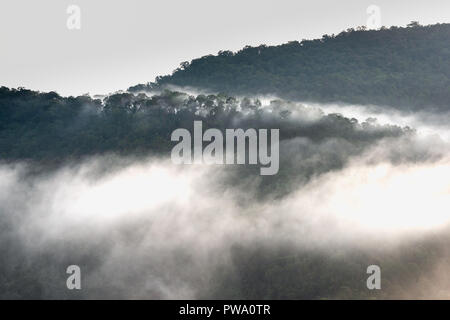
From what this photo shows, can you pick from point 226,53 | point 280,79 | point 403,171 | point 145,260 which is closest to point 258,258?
point 145,260

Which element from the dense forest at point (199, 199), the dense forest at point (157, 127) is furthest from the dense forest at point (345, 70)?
the dense forest at point (157, 127)

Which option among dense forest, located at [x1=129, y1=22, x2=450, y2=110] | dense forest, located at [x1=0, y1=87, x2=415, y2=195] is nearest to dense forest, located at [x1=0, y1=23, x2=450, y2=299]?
dense forest, located at [x1=0, y1=87, x2=415, y2=195]

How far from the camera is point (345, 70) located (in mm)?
95188

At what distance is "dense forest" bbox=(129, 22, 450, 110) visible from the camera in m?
88.4

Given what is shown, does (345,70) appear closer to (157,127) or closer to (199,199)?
(157,127)

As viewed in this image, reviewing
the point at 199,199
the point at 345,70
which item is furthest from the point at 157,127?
the point at 345,70

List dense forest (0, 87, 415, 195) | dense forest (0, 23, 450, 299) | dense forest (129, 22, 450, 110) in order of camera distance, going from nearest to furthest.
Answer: dense forest (0, 23, 450, 299) < dense forest (0, 87, 415, 195) < dense forest (129, 22, 450, 110)

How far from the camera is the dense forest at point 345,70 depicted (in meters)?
88.4

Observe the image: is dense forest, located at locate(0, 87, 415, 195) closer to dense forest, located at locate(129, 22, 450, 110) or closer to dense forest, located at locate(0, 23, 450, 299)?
dense forest, located at locate(0, 23, 450, 299)

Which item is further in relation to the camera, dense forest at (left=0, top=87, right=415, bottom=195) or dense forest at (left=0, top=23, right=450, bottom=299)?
dense forest at (left=0, top=87, right=415, bottom=195)

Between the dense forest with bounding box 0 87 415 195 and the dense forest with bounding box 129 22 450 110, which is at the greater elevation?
the dense forest with bounding box 129 22 450 110

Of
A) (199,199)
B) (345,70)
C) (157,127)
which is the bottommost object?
(199,199)
